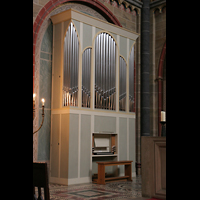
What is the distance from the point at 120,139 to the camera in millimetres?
Result: 10414

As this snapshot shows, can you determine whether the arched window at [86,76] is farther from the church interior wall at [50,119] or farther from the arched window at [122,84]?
the arched window at [122,84]

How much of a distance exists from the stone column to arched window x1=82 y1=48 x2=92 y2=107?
11.3 feet

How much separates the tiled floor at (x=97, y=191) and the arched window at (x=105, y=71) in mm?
2494

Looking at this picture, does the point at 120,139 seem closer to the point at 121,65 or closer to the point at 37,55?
the point at 121,65

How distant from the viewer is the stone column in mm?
12258

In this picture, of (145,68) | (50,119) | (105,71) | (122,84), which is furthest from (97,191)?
(145,68)

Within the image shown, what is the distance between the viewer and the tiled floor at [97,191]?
6.97m

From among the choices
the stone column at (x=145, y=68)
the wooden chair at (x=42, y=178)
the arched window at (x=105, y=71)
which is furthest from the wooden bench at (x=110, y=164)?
the wooden chair at (x=42, y=178)

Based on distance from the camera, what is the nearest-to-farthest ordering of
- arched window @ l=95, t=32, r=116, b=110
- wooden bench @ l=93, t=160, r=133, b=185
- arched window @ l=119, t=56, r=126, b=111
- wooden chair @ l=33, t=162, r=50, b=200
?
1. wooden chair @ l=33, t=162, r=50, b=200
2. wooden bench @ l=93, t=160, r=133, b=185
3. arched window @ l=95, t=32, r=116, b=110
4. arched window @ l=119, t=56, r=126, b=111

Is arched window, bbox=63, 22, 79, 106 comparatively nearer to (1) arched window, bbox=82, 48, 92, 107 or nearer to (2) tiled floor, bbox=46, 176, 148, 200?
(1) arched window, bbox=82, 48, 92, 107

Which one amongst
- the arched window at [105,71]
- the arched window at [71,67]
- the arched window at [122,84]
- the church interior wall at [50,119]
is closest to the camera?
the church interior wall at [50,119]

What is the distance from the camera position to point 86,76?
960cm

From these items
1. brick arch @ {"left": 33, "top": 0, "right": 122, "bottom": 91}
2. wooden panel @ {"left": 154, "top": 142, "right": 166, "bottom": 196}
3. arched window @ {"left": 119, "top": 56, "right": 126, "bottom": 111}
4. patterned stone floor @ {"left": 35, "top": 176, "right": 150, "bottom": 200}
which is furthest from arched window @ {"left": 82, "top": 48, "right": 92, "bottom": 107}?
wooden panel @ {"left": 154, "top": 142, "right": 166, "bottom": 196}
